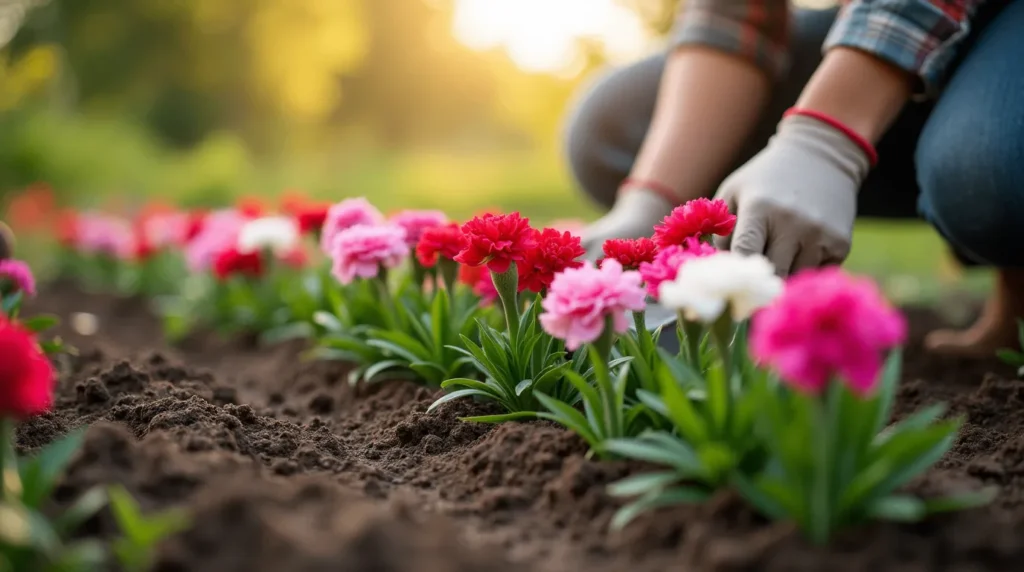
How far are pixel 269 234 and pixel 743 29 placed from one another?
2056 mm

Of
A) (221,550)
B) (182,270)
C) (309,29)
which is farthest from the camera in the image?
(309,29)

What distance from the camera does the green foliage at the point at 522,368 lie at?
1956 mm

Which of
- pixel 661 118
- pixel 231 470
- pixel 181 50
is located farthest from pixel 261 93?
pixel 231 470

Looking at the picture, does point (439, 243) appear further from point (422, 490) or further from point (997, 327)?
point (997, 327)

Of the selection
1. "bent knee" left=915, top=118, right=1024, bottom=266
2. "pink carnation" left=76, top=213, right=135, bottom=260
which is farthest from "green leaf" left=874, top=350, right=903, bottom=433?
"pink carnation" left=76, top=213, right=135, bottom=260

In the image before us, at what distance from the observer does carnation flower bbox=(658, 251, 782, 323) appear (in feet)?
4.31

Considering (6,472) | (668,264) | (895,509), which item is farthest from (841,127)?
(6,472)

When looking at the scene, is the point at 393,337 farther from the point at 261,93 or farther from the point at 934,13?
the point at 261,93

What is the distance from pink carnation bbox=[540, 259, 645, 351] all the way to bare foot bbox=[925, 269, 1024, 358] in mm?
2070

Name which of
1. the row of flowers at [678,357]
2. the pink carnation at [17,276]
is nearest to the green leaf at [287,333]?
the row of flowers at [678,357]

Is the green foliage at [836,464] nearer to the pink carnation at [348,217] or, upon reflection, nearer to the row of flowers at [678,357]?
the row of flowers at [678,357]

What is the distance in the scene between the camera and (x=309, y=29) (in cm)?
1644

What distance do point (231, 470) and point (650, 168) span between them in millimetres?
1654

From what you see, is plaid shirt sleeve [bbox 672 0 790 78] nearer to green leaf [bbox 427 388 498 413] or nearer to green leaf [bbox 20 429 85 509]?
green leaf [bbox 427 388 498 413]
